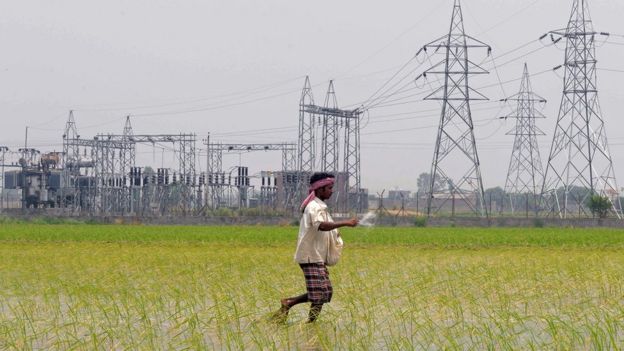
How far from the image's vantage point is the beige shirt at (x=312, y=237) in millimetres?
8742

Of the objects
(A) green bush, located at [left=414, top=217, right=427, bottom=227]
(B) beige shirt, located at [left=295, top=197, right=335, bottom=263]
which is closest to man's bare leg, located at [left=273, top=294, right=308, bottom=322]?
(B) beige shirt, located at [left=295, top=197, right=335, bottom=263]

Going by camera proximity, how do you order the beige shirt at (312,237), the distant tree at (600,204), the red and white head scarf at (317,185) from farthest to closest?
the distant tree at (600,204) → the red and white head scarf at (317,185) → the beige shirt at (312,237)

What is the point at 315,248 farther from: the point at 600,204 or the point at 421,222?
the point at 600,204

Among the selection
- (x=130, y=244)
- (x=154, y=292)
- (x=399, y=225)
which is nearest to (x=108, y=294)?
(x=154, y=292)

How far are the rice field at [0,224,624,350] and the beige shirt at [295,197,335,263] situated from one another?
572 mm

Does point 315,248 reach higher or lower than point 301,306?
higher

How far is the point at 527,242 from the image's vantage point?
90.7ft

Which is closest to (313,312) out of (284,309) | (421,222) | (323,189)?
(284,309)

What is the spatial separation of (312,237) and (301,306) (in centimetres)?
212

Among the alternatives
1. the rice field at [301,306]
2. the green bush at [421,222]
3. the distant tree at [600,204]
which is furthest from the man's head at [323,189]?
the distant tree at [600,204]

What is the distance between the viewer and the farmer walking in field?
8.77m

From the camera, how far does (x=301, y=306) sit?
10.8 m

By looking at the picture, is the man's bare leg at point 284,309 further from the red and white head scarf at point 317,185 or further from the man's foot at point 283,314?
the red and white head scarf at point 317,185

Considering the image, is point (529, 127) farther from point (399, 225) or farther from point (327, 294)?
point (327, 294)
